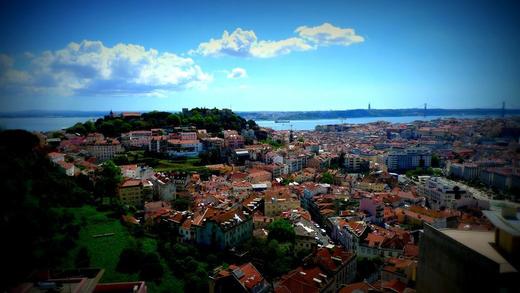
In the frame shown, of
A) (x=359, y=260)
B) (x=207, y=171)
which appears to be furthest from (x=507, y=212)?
(x=207, y=171)

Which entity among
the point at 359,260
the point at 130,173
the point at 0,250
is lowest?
the point at 359,260

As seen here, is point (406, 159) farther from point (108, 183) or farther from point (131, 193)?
point (108, 183)

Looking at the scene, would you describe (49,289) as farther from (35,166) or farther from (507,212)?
(35,166)

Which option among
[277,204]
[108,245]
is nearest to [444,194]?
[277,204]

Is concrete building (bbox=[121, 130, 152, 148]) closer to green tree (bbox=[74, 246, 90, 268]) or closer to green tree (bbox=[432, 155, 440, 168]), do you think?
green tree (bbox=[74, 246, 90, 268])

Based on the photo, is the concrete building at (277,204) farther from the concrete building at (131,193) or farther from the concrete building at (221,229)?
the concrete building at (131,193)

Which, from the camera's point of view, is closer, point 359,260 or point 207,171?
point 359,260
